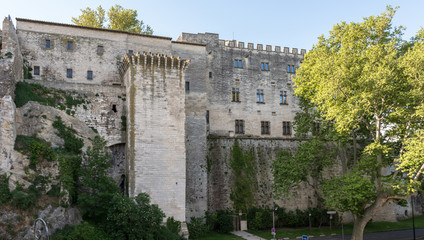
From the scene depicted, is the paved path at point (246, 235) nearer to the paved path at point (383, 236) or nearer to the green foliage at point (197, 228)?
the paved path at point (383, 236)

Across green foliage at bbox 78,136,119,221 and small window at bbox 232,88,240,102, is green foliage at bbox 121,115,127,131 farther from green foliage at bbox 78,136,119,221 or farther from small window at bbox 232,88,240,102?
small window at bbox 232,88,240,102

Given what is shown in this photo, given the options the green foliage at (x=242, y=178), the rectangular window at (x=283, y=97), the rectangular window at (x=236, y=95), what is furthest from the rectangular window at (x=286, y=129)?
the rectangular window at (x=236, y=95)

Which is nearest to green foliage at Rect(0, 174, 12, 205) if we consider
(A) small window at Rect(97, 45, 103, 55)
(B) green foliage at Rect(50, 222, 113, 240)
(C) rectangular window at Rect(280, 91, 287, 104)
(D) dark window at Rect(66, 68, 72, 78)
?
(B) green foliage at Rect(50, 222, 113, 240)

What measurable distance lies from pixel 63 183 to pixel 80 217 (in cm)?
260

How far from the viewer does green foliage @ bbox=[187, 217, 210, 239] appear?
2986cm

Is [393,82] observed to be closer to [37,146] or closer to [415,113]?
[415,113]

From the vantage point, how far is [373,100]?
2473 centimetres

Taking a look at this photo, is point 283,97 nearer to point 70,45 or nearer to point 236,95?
point 236,95

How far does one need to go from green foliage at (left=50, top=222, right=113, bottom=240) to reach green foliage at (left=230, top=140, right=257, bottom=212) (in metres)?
15.5

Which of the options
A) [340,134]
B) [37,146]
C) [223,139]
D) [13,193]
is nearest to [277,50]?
[223,139]

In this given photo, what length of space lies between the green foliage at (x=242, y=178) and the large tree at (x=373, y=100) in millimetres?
9787

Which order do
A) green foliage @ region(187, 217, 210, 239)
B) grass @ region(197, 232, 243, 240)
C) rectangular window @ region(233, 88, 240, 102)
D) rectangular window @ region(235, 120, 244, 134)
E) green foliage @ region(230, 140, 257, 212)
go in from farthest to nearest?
rectangular window @ region(233, 88, 240, 102)
rectangular window @ region(235, 120, 244, 134)
green foliage @ region(230, 140, 257, 212)
green foliage @ region(187, 217, 210, 239)
grass @ region(197, 232, 243, 240)

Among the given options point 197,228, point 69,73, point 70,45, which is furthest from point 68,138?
point 197,228

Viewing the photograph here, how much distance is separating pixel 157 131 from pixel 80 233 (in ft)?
31.8
